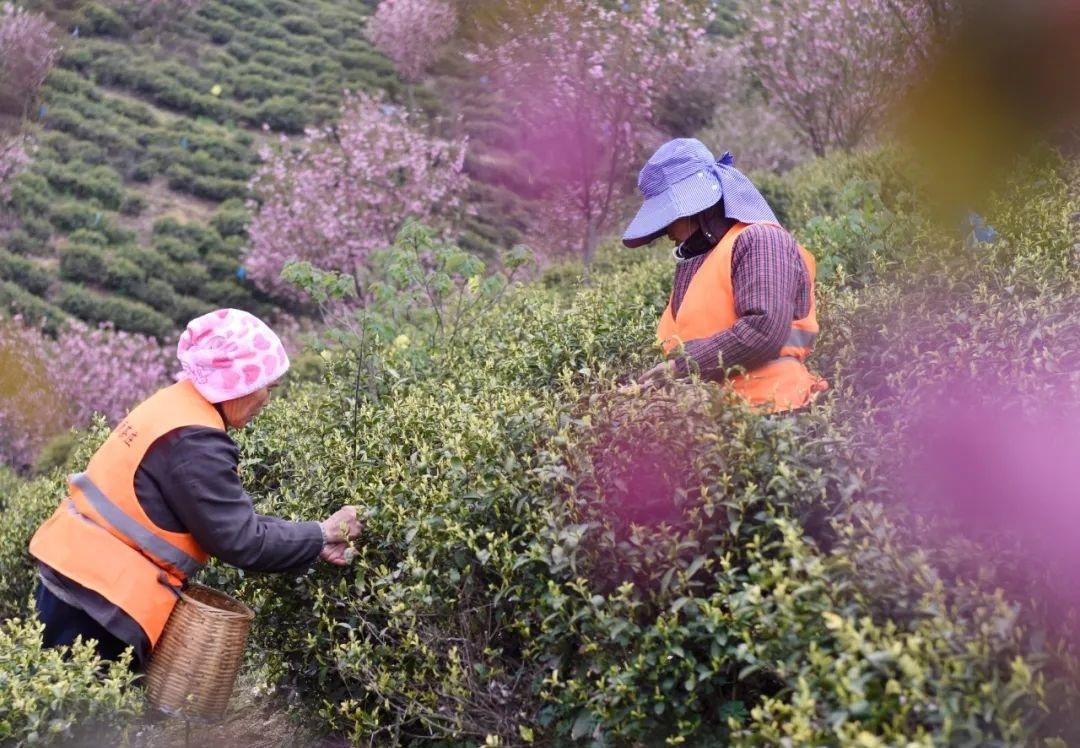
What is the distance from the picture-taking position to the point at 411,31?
22.1 m

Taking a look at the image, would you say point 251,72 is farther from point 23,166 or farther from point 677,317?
point 677,317

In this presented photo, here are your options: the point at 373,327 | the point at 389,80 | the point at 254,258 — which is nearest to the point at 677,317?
the point at 373,327

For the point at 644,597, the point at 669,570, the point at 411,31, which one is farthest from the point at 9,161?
the point at 669,570

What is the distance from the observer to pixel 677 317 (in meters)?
3.37

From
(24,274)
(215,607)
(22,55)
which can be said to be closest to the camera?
(215,607)

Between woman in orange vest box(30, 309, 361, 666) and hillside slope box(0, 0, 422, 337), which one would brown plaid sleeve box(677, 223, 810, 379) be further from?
hillside slope box(0, 0, 422, 337)

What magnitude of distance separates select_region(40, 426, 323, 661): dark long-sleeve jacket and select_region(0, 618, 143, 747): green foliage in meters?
0.14

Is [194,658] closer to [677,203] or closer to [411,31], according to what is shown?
[677,203]

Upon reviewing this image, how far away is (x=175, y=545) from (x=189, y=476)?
0.24 meters

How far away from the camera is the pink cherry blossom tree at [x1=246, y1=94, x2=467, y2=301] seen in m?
14.6

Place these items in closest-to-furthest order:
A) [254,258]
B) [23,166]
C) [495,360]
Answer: [495,360] → [254,258] → [23,166]

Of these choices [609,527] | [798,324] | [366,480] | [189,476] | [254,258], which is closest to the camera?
[609,527]

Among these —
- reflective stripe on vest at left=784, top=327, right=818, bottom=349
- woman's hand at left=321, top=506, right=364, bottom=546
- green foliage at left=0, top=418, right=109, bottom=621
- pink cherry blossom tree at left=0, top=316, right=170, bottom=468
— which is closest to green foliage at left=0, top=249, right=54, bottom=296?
pink cherry blossom tree at left=0, top=316, right=170, bottom=468

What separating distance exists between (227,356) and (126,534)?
22.9 inches
